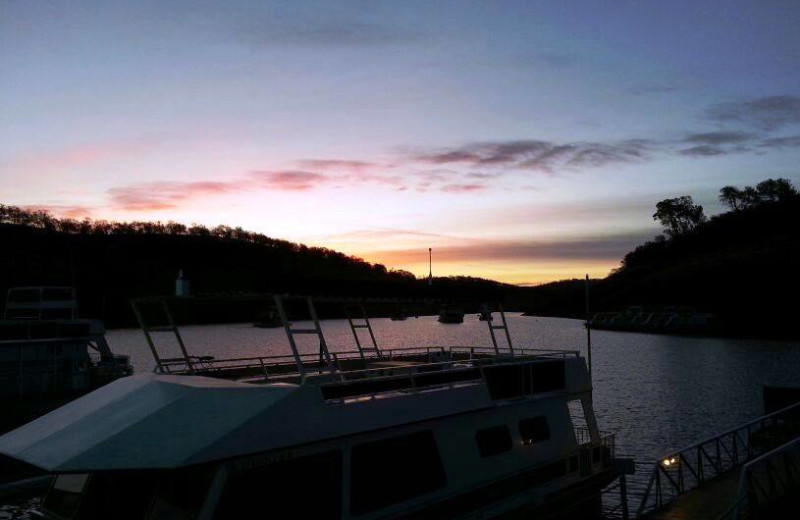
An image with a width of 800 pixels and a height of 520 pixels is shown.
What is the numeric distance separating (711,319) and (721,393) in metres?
105

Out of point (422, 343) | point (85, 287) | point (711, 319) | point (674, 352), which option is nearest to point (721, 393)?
point (674, 352)

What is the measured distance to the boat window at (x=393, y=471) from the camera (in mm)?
10625

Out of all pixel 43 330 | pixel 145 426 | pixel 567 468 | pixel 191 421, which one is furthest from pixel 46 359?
pixel 191 421

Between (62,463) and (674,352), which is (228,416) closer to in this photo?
(62,463)

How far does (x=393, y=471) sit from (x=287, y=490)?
220cm

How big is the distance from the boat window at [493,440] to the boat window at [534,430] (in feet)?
1.98

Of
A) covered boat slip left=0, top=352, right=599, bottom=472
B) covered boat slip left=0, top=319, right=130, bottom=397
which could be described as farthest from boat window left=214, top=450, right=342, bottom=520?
covered boat slip left=0, top=319, right=130, bottom=397

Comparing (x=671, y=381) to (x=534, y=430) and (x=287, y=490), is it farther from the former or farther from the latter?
(x=287, y=490)

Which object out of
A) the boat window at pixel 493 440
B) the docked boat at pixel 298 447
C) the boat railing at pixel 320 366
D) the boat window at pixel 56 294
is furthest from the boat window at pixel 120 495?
the boat window at pixel 56 294

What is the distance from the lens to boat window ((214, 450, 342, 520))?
29.8 ft

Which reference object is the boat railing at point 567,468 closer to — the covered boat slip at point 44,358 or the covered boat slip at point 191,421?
the covered boat slip at point 191,421

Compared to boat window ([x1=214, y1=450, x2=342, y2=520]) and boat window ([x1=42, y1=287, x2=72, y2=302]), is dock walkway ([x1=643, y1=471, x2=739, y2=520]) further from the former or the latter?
boat window ([x1=42, y1=287, x2=72, y2=302])

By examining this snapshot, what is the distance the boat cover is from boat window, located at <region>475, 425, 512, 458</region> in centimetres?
477

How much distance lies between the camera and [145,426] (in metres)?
9.23
